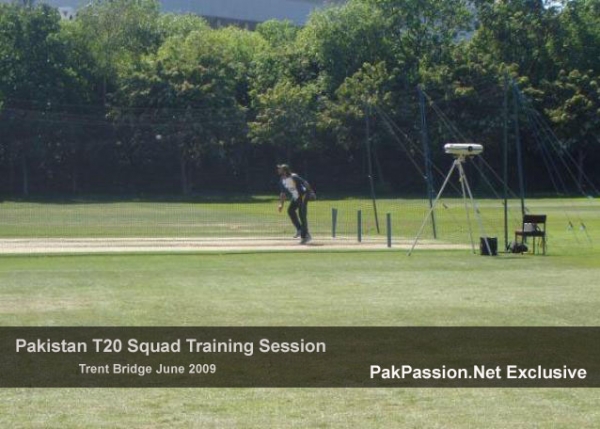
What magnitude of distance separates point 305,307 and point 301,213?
16052 mm

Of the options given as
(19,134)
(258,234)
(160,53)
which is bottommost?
(258,234)

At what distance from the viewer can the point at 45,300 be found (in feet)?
51.9

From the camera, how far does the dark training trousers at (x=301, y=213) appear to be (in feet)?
101

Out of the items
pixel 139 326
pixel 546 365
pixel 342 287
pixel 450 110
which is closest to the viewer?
pixel 546 365

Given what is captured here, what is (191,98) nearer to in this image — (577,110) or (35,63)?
(35,63)

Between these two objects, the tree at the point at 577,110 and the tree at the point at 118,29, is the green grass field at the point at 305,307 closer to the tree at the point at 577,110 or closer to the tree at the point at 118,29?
the tree at the point at 577,110

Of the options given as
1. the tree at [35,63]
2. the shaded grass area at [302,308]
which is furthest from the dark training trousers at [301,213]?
the tree at [35,63]

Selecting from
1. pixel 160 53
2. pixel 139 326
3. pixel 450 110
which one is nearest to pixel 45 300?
pixel 139 326

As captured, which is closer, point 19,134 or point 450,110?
point 19,134

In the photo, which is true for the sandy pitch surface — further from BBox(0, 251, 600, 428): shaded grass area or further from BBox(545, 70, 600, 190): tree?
BBox(545, 70, 600, 190): tree

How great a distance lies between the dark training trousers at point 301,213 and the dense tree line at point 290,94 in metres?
4.26

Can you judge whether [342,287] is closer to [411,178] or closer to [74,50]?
[411,178]

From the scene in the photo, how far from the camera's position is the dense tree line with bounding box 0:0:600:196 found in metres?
37.2

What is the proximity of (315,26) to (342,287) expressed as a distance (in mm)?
57334
